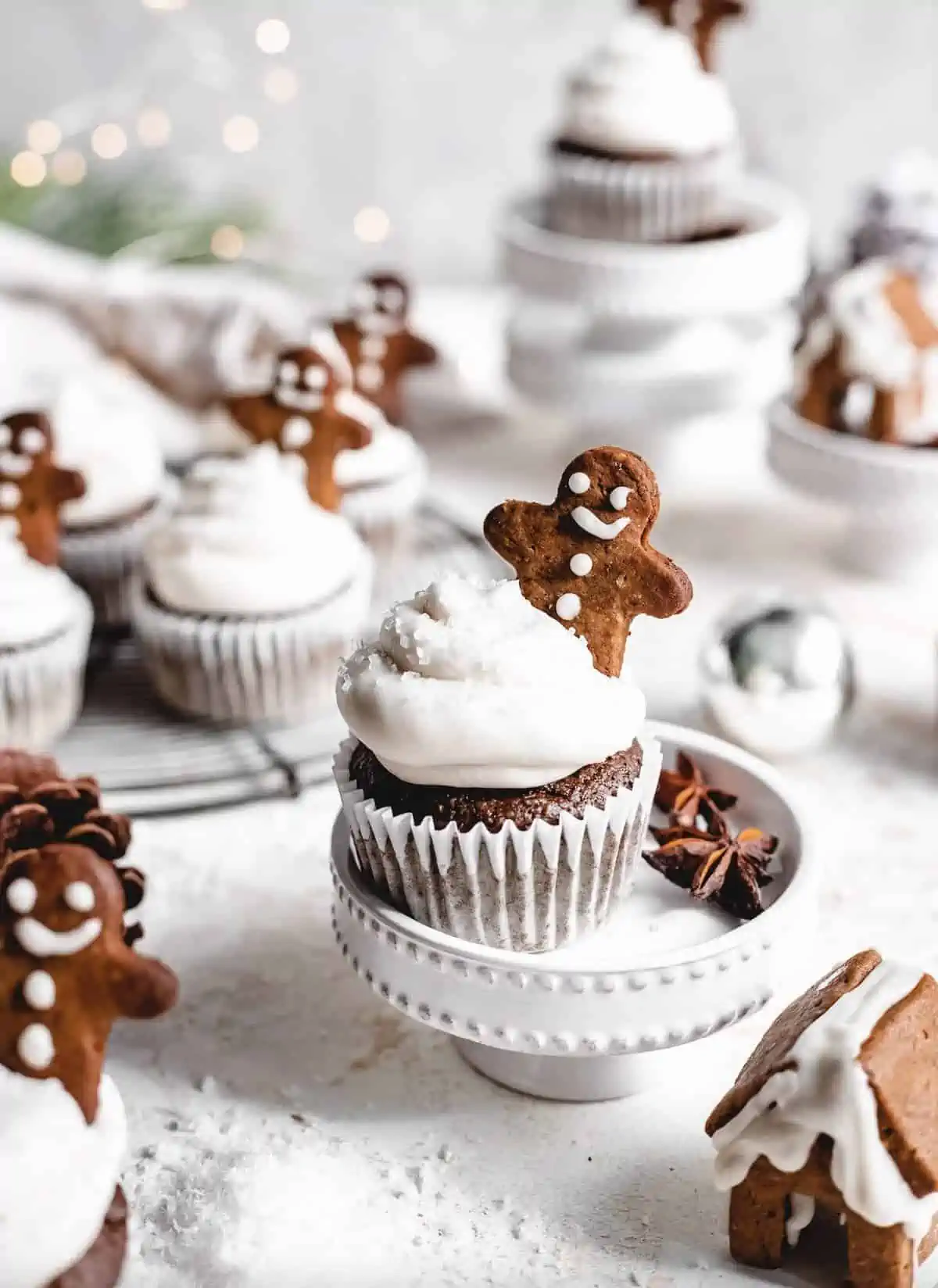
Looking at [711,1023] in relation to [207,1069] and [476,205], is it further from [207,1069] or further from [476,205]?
[476,205]

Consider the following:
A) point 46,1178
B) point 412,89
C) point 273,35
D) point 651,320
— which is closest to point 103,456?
point 651,320

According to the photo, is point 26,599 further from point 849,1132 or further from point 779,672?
point 849,1132

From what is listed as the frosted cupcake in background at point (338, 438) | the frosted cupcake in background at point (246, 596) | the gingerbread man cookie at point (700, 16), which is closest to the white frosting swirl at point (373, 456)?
the frosted cupcake in background at point (338, 438)

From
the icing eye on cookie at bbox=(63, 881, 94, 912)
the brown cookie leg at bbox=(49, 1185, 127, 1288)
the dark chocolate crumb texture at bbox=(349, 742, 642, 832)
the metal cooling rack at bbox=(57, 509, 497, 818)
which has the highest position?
the icing eye on cookie at bbox=(63, 881, 94, 912)

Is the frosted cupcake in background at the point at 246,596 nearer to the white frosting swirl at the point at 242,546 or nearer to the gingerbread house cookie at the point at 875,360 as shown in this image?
the white frosting swirl at the point at 242,546

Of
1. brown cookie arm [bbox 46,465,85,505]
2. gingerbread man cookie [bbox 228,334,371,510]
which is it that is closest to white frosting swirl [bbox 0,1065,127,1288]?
brown cookie arm [bbox 46,465,85,505]

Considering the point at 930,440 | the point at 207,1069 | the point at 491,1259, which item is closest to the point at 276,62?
the point at 930,440

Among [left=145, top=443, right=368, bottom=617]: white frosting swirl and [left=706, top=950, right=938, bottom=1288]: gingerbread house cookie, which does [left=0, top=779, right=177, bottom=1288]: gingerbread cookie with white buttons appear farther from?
[left=145, top=443, right=368, bottom=617]: white frosting swirl

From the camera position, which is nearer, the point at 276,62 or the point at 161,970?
the point at 161,970
